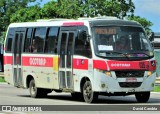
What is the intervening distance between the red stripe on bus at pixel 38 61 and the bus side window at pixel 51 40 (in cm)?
31

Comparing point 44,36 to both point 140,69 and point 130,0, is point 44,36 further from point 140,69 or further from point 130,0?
point 130,0

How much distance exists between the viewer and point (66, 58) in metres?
23.3

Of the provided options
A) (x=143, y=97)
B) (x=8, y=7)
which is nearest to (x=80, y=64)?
(x=143, y=97)

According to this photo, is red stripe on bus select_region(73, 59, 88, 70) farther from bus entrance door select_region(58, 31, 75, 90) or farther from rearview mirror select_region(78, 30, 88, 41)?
rearview mirror select_region(78, 30, 88, 41)

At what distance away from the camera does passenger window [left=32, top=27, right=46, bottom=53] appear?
2512 cm

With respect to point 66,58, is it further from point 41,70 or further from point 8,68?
point 8,68

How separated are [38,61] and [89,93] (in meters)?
3.87

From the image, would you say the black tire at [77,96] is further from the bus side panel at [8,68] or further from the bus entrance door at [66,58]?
the bus side panel at [8,68]

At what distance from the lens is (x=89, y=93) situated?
72.1ft

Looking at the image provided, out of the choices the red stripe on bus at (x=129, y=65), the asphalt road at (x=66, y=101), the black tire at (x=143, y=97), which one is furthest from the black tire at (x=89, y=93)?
the black tire at (x=143, y=97)

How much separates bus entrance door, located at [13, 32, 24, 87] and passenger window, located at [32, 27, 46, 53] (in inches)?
41.1

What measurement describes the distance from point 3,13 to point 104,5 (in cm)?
3894

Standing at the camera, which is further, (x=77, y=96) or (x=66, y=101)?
(x=77, y=96)

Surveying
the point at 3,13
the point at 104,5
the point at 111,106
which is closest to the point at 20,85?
the point at 111,106
